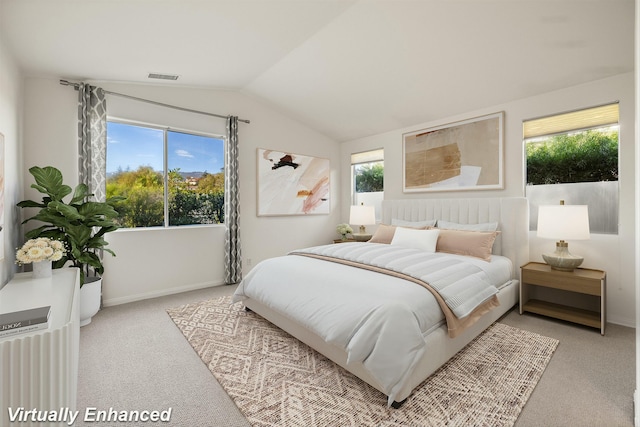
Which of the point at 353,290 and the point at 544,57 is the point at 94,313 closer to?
the point at 353,290

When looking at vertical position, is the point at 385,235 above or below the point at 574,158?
below

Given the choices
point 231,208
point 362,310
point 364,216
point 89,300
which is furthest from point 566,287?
point 89,300

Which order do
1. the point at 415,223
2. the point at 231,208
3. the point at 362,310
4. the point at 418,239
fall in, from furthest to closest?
the point at 231,208, the point at 415,223, the point at 418,239, the point at 362,310

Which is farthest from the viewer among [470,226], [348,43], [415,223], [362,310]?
[415,223]

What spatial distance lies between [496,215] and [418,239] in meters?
1.04

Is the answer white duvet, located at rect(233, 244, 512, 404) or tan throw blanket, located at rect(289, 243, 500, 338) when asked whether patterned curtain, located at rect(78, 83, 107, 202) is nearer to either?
white duvet, located at rect(233, 244, 512, 404)

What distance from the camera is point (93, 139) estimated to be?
325 centimetres

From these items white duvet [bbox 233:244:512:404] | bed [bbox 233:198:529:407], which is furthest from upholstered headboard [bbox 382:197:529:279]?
white duvet [bbox 233:244:512:404]

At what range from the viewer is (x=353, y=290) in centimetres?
203

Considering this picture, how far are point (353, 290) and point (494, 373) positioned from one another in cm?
115

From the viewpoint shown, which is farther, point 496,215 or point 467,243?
point 496,215

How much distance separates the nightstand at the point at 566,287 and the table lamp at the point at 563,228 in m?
0.10

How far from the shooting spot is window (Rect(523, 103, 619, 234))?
2.91 metres

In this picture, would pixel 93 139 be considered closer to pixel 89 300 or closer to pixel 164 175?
pixel 164 175
